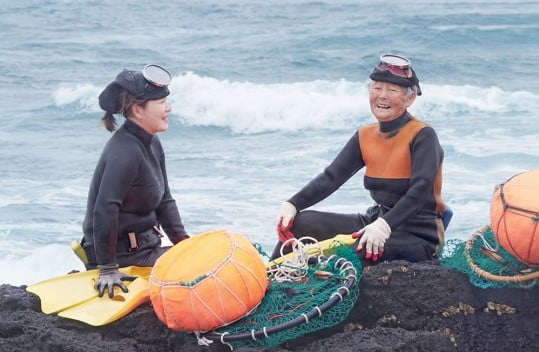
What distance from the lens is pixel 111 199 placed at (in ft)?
16.0

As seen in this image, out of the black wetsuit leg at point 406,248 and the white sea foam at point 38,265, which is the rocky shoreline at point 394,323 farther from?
the white sea foam at point 38,265

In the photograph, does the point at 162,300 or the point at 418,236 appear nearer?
the point at 162,300

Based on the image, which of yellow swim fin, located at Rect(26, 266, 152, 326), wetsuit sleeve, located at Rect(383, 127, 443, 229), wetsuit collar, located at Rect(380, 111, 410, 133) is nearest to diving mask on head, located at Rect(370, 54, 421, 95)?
wetsuit collar, located at Rect(380, 111, 410, 133)

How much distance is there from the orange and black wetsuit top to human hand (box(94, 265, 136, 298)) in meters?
1.12

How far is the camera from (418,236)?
5148 millimetres

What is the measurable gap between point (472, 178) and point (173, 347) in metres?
8.66

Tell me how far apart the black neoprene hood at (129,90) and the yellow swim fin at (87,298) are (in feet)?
2.93

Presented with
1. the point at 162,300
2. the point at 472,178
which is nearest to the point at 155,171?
the point at 162,300

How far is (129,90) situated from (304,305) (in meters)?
1.51

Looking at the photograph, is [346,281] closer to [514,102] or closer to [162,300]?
[162,300]

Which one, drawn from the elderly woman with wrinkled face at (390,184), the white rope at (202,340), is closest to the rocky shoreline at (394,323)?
the white rope at (202,340)

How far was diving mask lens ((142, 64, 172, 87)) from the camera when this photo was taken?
5.02 metres

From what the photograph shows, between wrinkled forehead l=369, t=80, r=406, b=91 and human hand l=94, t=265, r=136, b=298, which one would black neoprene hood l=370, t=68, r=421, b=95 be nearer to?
wrinkled forehead l=369, t=80, r=406, b=91

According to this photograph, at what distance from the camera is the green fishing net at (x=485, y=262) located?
4.56 m
